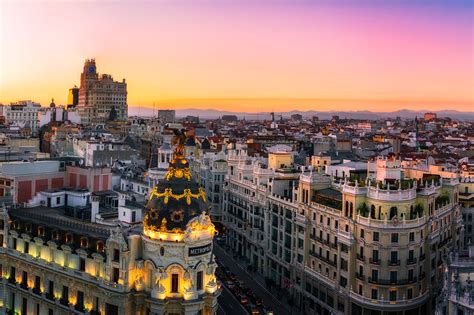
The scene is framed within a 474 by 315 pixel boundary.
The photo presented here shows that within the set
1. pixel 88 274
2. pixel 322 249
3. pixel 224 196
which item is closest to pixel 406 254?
pixel 322 249

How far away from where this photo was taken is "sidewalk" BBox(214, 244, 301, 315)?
99125 mm

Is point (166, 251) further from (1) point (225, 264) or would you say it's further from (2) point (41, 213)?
(1) point (225, 264)

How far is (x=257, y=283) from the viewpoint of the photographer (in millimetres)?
111812

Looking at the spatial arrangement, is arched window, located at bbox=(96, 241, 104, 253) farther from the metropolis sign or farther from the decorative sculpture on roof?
the decorative sculpture on roof

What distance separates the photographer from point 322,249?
95125 mm

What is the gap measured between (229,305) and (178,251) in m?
29.6

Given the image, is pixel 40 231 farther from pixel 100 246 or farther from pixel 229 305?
pixel 229 305

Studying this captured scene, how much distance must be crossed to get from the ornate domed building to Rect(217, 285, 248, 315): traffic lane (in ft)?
73.0

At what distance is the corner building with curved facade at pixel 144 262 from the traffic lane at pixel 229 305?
22101 mm

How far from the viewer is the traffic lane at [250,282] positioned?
99125 mm

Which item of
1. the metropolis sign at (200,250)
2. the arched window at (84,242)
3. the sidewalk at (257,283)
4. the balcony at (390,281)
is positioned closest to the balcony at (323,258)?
the balcony at (390,281)

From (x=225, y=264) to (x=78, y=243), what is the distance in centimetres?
4873

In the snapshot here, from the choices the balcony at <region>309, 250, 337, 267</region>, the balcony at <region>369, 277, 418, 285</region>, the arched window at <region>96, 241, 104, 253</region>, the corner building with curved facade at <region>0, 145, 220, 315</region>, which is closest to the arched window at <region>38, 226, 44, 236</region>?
the corner building with curved facade at <region>0, 145, 220, 315</region>

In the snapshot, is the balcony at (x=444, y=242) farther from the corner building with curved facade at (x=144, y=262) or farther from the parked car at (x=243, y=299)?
the corner building with curved facade at (x=144, y=262)
